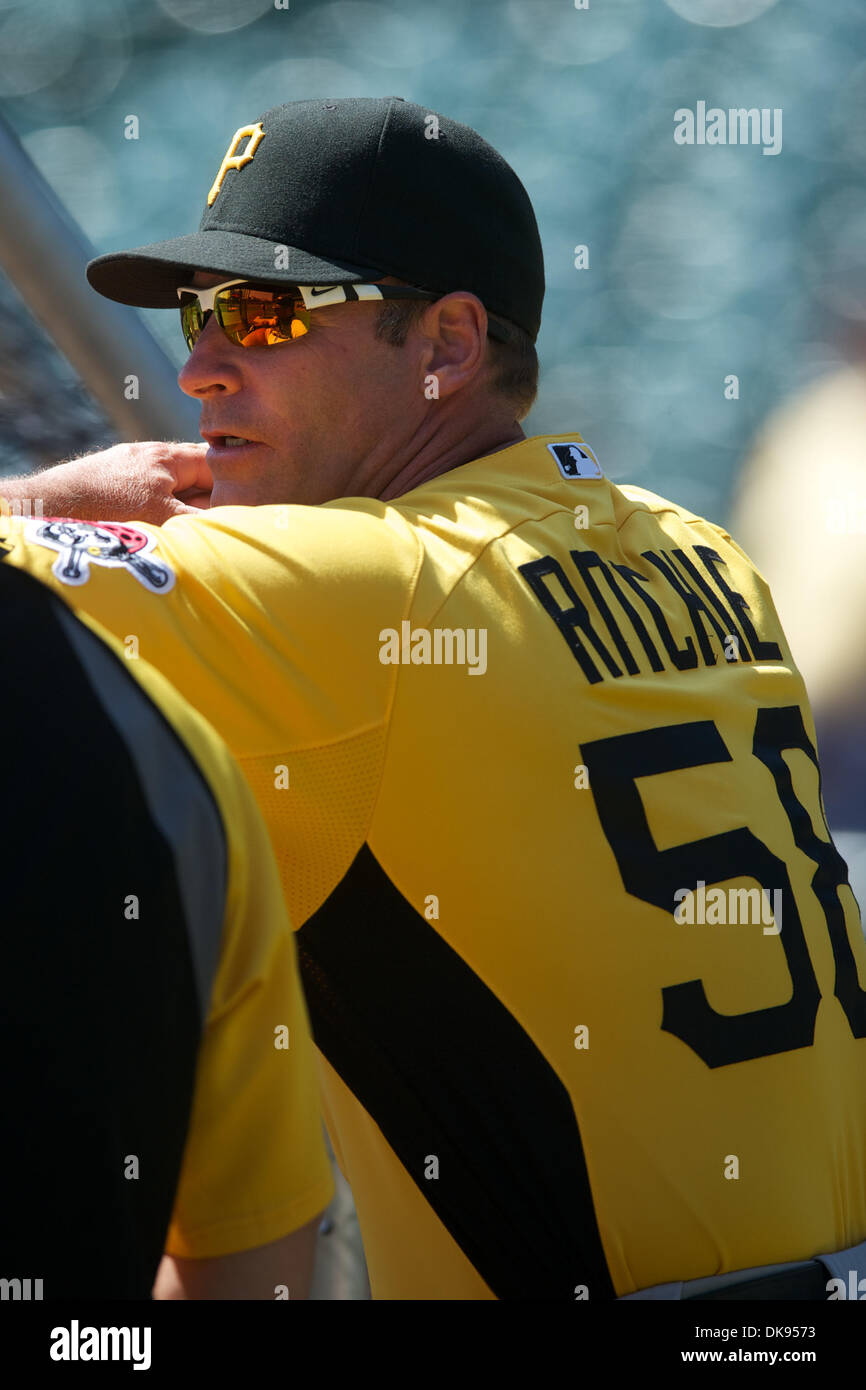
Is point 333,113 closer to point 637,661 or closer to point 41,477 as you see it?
point 41,477

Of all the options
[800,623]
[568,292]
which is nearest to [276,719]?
[800,623]

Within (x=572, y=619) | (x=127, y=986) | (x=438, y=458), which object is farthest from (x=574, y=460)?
(x=127, y=986)

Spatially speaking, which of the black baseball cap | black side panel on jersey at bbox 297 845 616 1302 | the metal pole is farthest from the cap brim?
black side panel on jersey at bbox 297 845 616 1302

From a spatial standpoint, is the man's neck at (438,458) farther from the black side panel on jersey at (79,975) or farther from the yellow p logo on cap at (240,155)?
the black side panel on jersey at (79,975)

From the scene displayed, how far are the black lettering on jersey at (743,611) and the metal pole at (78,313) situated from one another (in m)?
0.66

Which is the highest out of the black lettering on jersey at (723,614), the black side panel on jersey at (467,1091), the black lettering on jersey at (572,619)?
the black lettering on jersey at (723,614)

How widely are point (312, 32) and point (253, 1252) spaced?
10.2ft

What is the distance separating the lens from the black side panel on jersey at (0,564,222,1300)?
500 millimetres

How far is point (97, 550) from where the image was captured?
1.01m

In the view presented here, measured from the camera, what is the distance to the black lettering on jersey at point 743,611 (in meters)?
1.36

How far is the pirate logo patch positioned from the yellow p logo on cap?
0.61 meters

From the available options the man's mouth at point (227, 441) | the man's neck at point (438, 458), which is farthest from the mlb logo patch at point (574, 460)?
the man's mouth at point (227, 441)

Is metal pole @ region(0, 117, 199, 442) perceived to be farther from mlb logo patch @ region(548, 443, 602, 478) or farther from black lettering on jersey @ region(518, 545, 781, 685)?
black lettering on jersey @ region(518, 545, 781, 685)

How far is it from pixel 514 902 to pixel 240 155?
3.06ft
